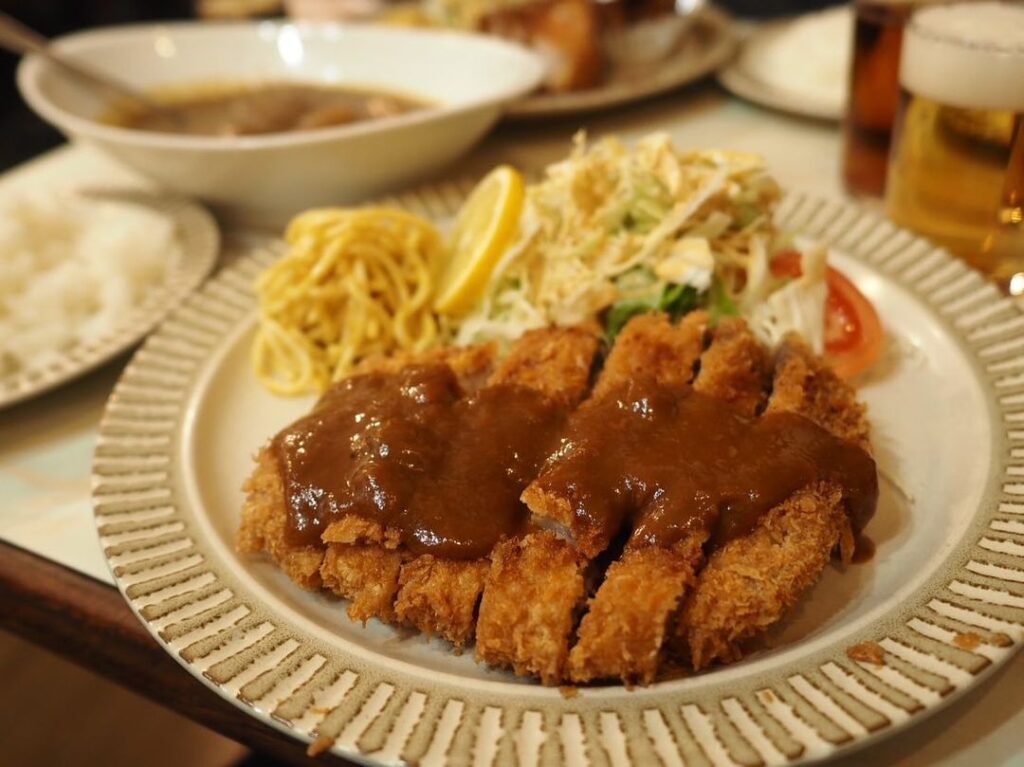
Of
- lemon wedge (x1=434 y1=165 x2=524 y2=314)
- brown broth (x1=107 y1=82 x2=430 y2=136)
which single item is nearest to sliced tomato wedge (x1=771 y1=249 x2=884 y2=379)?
lemon wedge (x1=434 y1=165 x2=524 y2=314)

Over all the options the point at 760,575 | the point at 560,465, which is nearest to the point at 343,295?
the point at 560,465

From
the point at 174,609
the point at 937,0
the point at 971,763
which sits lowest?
the point at 971,763

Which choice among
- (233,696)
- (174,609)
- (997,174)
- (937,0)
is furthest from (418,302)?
(937,0)

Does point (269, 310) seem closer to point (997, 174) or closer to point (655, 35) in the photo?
point (997, 174)

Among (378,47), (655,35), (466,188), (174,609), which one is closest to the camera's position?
(174,609)

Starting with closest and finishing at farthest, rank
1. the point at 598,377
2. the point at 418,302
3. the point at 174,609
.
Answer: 1. the point at 174,609
2. the point at 598,377
3. the point at 418,302

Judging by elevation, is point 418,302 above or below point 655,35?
below

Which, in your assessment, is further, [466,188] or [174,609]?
[466,188]

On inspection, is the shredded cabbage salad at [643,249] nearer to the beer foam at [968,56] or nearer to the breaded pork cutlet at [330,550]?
the beer foam at [968,56]
